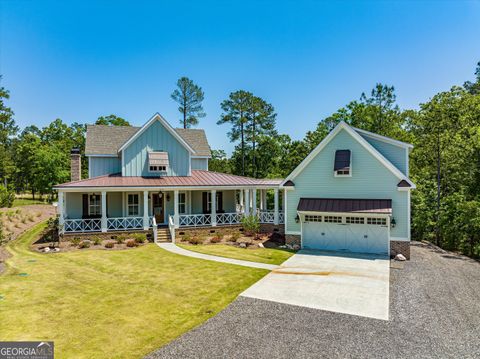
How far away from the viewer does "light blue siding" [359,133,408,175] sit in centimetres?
1666

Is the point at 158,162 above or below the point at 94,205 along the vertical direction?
above

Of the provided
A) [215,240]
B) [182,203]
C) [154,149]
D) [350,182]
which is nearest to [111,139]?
[154,149]

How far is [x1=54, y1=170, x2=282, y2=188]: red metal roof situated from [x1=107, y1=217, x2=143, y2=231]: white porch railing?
254 cm

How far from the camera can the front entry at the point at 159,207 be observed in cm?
2231

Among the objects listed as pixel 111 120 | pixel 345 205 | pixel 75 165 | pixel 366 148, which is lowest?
pixel 345 205

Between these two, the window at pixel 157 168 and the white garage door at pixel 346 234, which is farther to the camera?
the window at pixel 157 168

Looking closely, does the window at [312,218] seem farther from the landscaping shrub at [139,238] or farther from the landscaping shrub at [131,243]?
the landscaping shrub at [131,243]

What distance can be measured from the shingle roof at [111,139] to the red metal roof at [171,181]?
3.01m

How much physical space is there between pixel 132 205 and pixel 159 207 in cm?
198

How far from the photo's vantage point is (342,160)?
17.0 meters

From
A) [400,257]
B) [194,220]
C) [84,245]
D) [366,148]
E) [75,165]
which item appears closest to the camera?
[400,257]

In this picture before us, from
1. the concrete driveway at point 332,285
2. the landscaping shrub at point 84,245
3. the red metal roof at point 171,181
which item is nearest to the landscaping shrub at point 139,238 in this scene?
the landscaping shrub at point 84,245

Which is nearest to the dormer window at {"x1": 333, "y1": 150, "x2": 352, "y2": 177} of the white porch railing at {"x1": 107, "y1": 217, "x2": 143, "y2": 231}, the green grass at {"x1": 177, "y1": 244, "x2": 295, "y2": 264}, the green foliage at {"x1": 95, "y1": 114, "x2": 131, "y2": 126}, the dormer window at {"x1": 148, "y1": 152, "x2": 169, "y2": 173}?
the green grass at {"x1": 177, "y1": 244, "x2": 295, "y2": 264}

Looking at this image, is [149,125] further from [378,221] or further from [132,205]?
[378,221]
